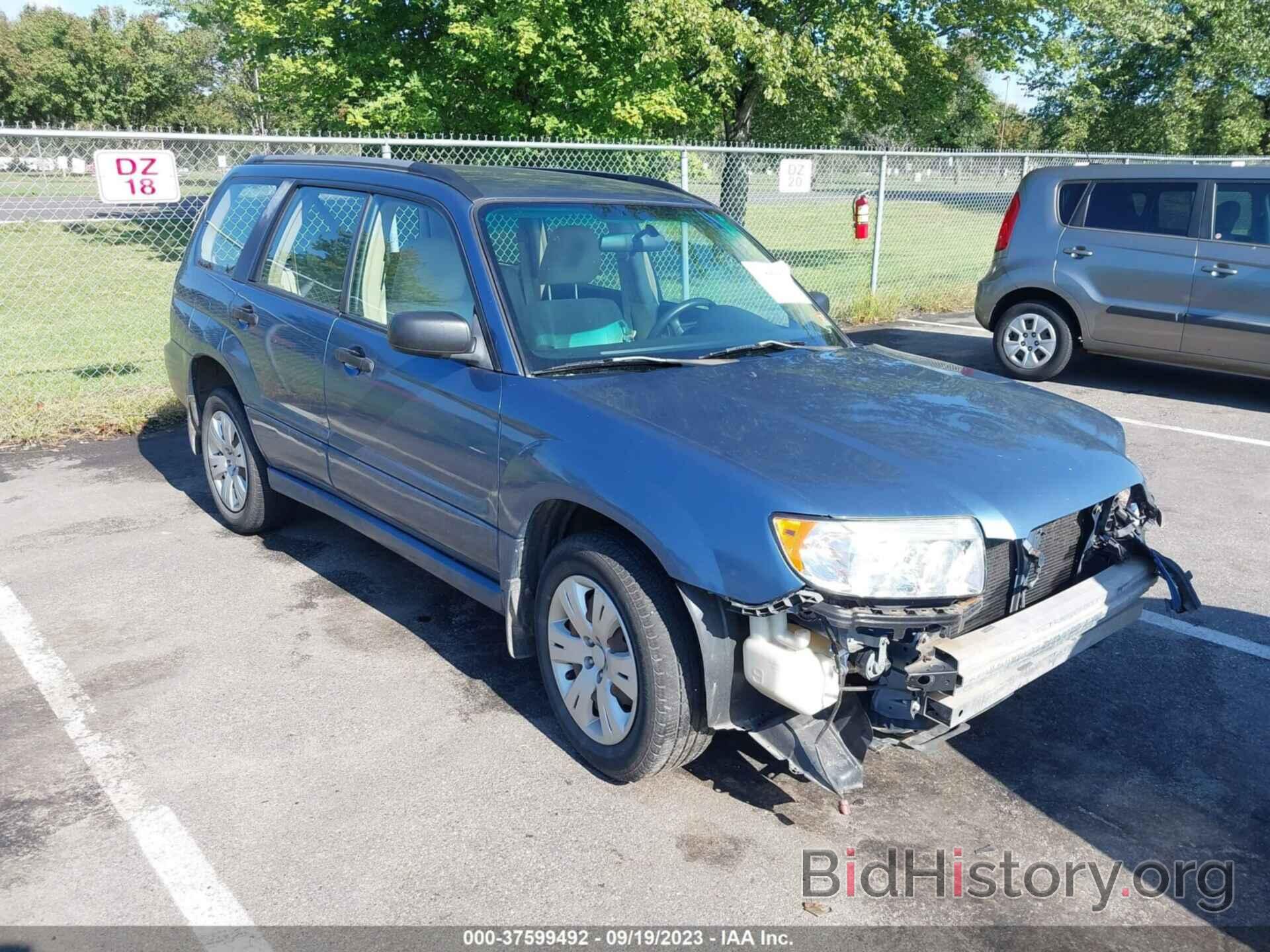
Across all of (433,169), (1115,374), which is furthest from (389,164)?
(1115,374)

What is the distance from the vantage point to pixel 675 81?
1443 centimetres

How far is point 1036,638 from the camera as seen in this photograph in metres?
3.03

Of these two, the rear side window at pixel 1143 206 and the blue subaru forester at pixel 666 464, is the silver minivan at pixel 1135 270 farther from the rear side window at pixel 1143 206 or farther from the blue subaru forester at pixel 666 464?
the blue subaru forester at pixel 666 464

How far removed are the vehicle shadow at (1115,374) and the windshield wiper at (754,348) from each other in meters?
4.33

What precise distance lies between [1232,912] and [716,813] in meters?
1.41

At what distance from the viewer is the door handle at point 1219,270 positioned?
812 cm

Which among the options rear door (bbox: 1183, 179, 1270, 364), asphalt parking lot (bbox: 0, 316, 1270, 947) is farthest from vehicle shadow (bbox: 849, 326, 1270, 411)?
asphalt parking lot (bbox: 0, 316, 1270, 947)

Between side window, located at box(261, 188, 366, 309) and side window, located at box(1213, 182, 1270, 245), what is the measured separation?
6.94 m

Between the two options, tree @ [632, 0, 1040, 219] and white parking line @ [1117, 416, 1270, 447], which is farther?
tree @ [632, 0, 1040, 219]

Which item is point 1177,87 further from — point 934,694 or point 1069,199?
point 934,694

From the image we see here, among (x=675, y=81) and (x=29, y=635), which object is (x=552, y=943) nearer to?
(x=29, y=635)

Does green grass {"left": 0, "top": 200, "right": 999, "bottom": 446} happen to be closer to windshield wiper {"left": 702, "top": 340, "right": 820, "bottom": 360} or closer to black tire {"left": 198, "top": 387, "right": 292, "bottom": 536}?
black tire {"left": 198, "top": 387, "right": 292, "bottom": 536}

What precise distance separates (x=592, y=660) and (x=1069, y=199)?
294 inches

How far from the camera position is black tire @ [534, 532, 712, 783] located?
302 centimetres
